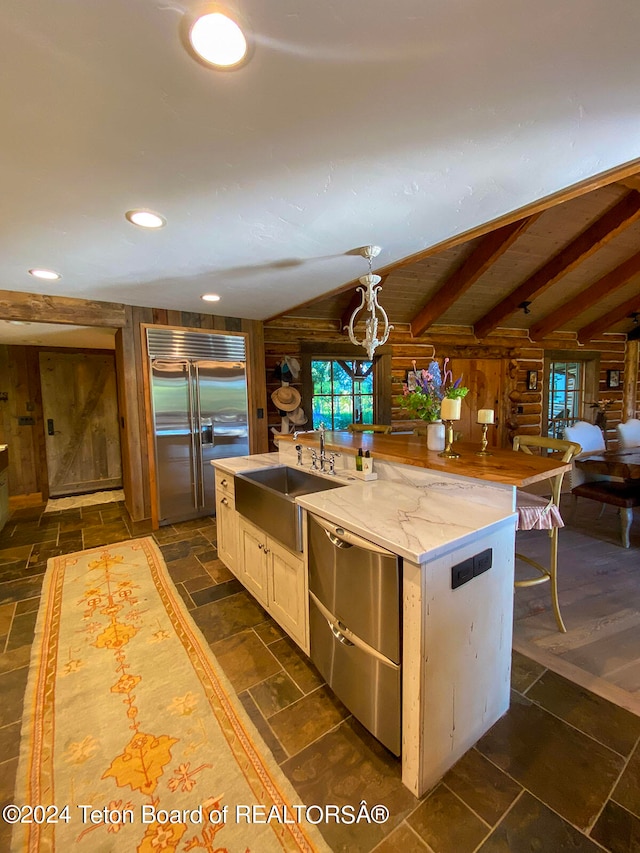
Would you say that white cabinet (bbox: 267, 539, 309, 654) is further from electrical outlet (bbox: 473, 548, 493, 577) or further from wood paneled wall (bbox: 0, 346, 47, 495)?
wood paneled wall (bbox: 0, 346, 47, 495)

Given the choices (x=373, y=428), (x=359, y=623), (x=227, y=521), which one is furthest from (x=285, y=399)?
(x=359, y=623)

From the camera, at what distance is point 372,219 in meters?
1.95

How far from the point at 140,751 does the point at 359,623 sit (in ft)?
3.45

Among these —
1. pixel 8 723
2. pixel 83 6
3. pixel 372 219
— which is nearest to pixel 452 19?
pixel 83 6

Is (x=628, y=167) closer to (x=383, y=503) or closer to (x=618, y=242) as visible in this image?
(x=383, y=503)

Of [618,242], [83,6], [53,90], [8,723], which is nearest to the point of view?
[83,6]

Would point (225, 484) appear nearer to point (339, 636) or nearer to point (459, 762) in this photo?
point (339, 636)

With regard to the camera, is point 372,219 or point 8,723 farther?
point 372,219

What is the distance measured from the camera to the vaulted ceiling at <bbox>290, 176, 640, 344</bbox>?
3.66 metres

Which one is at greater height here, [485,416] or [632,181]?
[632,181]

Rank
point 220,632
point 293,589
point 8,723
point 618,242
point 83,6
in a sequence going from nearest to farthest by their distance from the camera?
point 83,6 < point 8,723 < point 293,589 < point 220,632 < point 618,242

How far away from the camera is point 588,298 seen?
550 cm

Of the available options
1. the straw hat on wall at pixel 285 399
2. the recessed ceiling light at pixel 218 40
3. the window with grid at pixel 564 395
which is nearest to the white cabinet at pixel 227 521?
the straw hat on wall at pixel 285 399

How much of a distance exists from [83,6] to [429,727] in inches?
90.7
